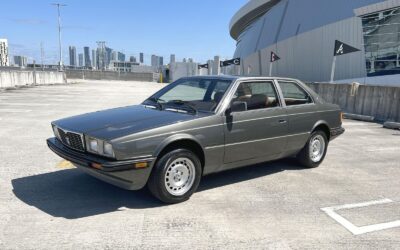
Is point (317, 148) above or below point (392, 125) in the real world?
above

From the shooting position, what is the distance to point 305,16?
35.4m

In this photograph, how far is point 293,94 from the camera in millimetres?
6488

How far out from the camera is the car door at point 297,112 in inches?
242

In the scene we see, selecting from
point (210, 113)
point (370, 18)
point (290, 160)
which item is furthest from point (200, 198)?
point (370, 18)

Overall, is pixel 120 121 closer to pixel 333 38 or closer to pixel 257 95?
pixel 257 95

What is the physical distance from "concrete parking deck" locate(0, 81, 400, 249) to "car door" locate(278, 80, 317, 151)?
596mm

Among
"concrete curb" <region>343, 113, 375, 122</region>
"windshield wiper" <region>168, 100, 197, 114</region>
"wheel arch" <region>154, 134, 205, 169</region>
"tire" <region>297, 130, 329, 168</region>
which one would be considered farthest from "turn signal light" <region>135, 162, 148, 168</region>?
"concrete curb" <region>343, 113, 375, 122</region>

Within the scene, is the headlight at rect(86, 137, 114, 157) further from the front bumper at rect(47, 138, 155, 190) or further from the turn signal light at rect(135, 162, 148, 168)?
the turn signal light at rect(135, 162, 148, 168)

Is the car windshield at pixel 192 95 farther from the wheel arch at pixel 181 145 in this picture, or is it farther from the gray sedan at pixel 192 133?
the wheel arch at pixel 181 145

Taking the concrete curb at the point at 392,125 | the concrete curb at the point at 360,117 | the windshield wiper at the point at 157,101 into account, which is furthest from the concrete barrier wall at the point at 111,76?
the windshield wiper at the point at 157,101

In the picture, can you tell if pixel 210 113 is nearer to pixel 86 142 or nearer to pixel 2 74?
pixel 86 142

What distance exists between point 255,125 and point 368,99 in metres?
9.43

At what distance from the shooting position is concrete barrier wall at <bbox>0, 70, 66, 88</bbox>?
82.3 ft

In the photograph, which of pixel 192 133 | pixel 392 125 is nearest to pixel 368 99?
pixel 392 125
